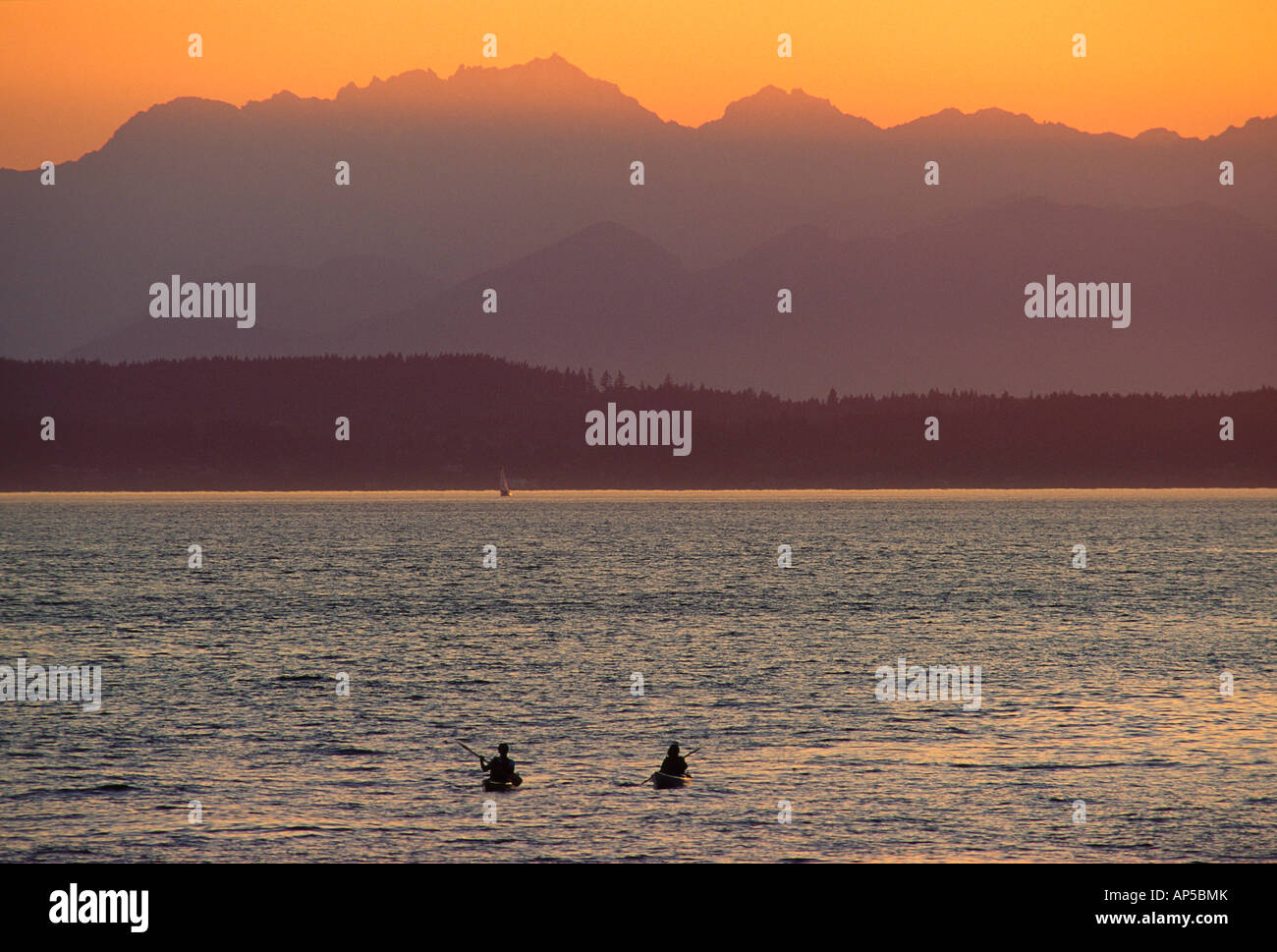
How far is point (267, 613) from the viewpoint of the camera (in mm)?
123188

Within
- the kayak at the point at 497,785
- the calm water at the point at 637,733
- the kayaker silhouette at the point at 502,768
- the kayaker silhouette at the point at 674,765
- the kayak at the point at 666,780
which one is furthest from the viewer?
the kayaker silhouette at the point at 674,765

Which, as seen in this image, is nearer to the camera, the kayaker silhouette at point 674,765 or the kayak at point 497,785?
the kayak at point 497,785

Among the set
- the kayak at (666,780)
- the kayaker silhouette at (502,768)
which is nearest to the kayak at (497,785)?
the kayaker silhouette at (502,768)

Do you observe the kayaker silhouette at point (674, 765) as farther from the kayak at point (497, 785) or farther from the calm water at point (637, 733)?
the kayak at point (497, 785)

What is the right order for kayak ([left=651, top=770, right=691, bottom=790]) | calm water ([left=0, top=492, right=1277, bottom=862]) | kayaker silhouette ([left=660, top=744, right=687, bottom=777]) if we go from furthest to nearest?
kayaker silhouette ([left=660, top=744, right=687, bottom=777]) → kayak ([left=651, top=770, right=691, bottom=790]) → calm water ([left=0, top=492, right=1277, bottom=862])

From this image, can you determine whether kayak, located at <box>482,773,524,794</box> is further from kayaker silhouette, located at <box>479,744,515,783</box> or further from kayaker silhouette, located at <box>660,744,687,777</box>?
kayaker silhouette, located at <box>660,744,687,777</box>

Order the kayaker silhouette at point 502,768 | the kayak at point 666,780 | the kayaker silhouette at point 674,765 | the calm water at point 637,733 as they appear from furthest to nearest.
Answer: the kayaker silhouette at point 674,765 < the kayak at point 666,780 < the kayaker silhouette at point 502,768 < the calm water at point 637,733

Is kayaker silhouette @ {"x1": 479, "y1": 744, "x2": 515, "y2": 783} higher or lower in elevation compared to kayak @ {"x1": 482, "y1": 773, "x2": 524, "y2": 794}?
higher

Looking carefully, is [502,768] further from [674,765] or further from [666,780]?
[674,765]

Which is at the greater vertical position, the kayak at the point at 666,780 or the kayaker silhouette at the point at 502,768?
the kayaker silhouette at the point at 502,768

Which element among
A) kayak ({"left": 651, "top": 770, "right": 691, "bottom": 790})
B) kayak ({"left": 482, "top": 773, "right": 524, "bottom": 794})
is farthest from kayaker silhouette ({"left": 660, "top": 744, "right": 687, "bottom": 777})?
kayak ({"left": 482, "top": 773, "right": 524, "bottom": 794})

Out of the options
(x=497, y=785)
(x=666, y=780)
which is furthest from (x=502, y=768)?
(x=666, y=780)

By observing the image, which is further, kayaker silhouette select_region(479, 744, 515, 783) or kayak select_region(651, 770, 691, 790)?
kayak select_region(651, 770, 691, 790)
